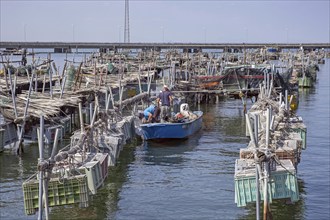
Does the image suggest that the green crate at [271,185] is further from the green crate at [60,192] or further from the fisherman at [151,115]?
the fisherman at [151,115]

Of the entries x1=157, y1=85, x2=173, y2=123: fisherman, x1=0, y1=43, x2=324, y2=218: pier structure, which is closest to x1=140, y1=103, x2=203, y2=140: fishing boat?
x1=157, y1=85, x2=173, y2=123: fisherman

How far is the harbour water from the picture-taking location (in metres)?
18.6

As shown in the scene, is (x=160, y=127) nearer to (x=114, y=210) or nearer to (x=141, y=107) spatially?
(x=141, y=107)

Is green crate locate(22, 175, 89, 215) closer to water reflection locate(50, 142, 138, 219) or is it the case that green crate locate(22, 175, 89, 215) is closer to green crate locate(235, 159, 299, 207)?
water reflection locate(50, 142, 138, 219)

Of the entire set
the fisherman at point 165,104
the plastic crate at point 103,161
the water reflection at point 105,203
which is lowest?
the water reflection at point 105,203

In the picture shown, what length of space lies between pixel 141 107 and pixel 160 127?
295 inches

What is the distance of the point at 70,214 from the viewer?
17.8 metres

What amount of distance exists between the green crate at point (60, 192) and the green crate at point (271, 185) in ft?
12.8

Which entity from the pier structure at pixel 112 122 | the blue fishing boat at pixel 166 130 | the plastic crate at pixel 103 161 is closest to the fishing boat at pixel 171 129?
the blue fishing boat at pixel 166 130

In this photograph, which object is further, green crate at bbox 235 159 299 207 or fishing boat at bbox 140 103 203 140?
fishing boat at bbox 140 103 203 140

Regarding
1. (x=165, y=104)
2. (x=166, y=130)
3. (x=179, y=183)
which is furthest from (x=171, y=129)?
(x=179, y=183)

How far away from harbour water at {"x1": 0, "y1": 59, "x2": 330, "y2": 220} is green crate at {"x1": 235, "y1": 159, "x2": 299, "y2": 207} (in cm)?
215

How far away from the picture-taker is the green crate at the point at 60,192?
49.1 ft

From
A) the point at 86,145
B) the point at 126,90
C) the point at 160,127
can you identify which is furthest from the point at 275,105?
the point at 126,90
